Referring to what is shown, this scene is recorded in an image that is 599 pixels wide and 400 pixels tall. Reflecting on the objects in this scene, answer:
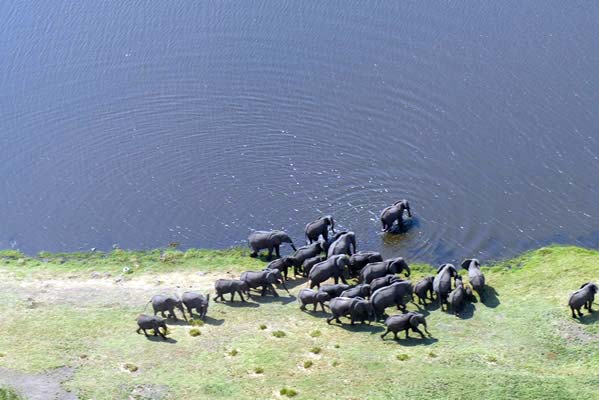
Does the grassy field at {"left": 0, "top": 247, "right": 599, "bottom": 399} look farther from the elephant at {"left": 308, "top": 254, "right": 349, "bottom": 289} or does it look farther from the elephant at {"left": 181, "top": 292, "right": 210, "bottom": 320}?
the elephant at {"left": 308, "top": 254, "right": 349, "bottom": 289}

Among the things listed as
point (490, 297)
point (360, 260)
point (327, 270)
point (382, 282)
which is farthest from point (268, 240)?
point (490, 297)

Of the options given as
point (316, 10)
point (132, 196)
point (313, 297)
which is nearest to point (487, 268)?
point (313, 297)

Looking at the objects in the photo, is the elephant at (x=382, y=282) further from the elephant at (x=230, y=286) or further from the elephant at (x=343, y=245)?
the elephant at (x=230, y=286)

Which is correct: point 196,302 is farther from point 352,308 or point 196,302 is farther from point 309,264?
point 352,308

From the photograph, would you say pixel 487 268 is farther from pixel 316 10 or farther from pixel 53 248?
pixel 316 10

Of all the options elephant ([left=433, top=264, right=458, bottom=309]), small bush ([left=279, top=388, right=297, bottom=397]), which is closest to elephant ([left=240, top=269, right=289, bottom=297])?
elephant ([left=433, top=264, right=458, bottom=309])

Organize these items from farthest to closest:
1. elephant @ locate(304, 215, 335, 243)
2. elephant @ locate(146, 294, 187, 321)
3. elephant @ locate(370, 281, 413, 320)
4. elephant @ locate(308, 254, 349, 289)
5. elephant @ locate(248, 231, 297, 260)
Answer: elephant @ locate(304, 215, 335, 243)
elephant @ locate(248, 231, 297, 260)
elephant @ locate(308, 254, 349, 289)
elephant @ locate(146, 294, 187, 321)
elephant @ locate(370, 281, 413, 320)
